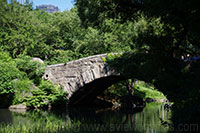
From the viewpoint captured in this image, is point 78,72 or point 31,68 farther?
point 31,68

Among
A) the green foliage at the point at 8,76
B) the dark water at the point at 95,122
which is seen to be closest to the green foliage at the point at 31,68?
the green foliage at the point at 8,76

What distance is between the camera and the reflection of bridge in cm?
977

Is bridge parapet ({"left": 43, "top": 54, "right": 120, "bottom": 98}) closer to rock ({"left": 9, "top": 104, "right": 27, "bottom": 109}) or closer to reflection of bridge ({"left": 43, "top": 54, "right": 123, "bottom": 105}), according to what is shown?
reflection of bridge ({"left": 43, "top": 54, "right": 123, "bottom": 105})

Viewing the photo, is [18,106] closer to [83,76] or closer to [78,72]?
[78,72]

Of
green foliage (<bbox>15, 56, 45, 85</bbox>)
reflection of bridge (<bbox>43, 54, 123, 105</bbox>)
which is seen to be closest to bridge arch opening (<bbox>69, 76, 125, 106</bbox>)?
reflection of bridge (<bbox>43, 54, 123, 105</bbox>)

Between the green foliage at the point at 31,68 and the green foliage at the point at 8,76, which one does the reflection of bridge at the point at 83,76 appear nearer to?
the green foliage at the point at 31,68

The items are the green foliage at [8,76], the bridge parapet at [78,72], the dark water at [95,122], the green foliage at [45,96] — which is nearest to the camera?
the dark water at [95,122]

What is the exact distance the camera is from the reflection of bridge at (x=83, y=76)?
9.77 meters

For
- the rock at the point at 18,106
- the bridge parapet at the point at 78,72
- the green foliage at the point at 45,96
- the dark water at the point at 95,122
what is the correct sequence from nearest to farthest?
the dark water at the point at 95,122
the bridge parapet at the point at 78,72
the rock at the point at 18,106
the green foliage at the point at 45,96

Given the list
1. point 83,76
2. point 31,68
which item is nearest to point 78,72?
point 83,76

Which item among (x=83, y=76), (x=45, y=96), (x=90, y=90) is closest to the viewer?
(x=83, y=76)

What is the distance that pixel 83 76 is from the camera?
33.9 feet

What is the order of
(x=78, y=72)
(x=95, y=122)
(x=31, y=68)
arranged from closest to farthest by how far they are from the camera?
(x=95, y=122), (x=78, y=72), (x=31, y=68)

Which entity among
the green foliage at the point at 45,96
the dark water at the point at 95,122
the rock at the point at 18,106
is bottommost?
the dark water at the point at 95,122
